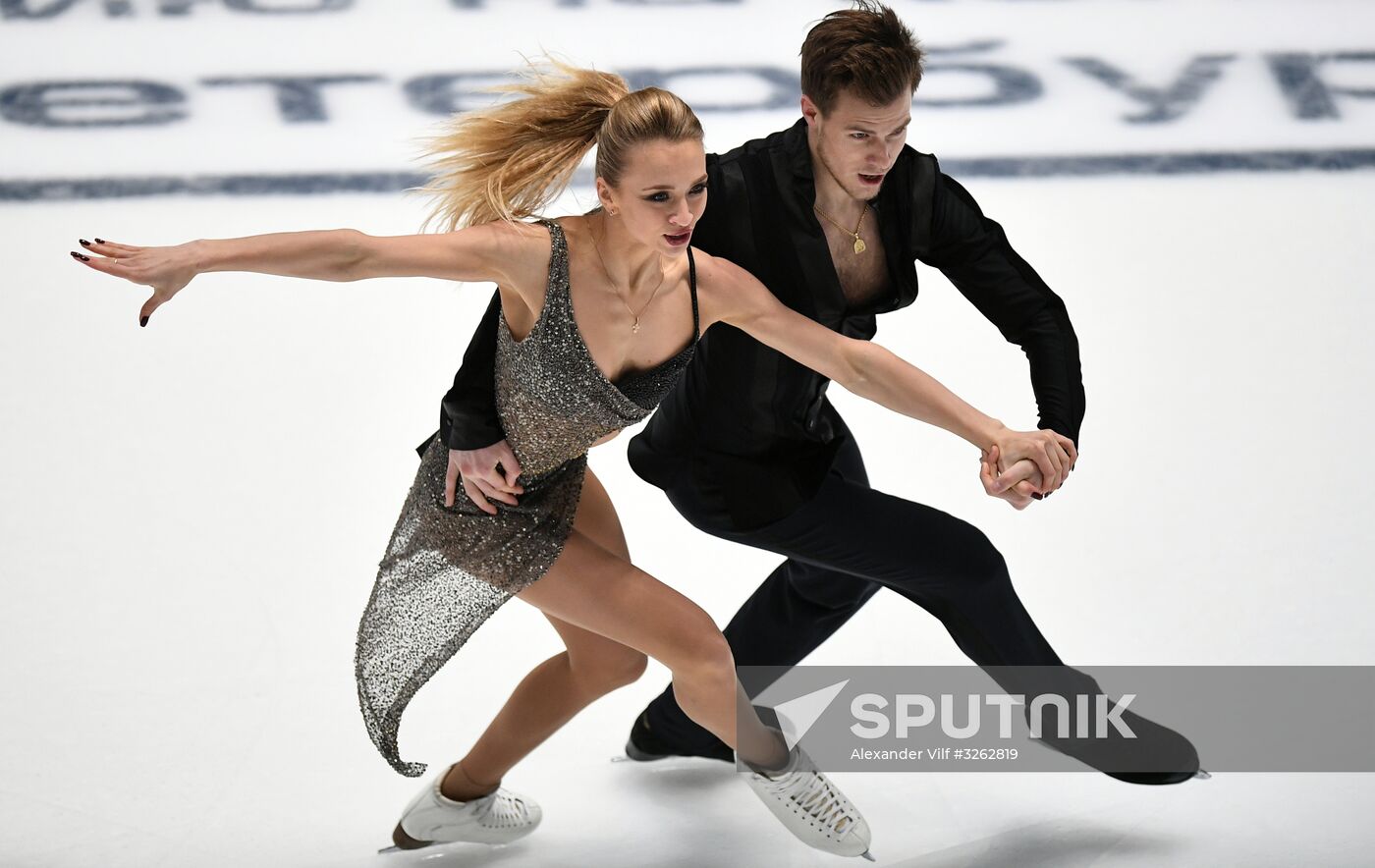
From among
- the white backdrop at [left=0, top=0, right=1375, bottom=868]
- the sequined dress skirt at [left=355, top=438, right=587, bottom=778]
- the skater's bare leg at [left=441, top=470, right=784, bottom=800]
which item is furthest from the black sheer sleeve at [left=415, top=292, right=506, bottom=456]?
the white backdrop at [left=0, top=0, right=1375, bottom=868]

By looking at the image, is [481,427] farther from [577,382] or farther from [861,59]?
[861,59]

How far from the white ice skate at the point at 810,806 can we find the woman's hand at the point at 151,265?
1.30 meters

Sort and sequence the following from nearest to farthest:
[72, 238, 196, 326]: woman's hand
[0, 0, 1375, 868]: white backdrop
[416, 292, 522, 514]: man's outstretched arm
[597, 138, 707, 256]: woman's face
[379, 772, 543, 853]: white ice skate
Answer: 1. [72, 238, 196, 326]: woman's hand
2. [597, 138, 707, 256]: woman's face
3. [416, 292, 522, 514]: man's outstretched arm
4. [379, 772, 543, 853]: white ice skate
5. [0, 0, 1375, 868]: white backdrop

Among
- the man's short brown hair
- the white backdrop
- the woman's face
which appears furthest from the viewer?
the white backdrop

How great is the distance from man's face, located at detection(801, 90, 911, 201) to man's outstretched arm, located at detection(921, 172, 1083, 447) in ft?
0.61

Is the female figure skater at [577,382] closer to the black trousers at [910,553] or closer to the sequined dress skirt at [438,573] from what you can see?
the sequined dress skirt at [438,573]

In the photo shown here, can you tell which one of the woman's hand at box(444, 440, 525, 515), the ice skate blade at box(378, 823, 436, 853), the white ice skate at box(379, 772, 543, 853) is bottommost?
the ice skate blade at box(378, 823, 436, 853)

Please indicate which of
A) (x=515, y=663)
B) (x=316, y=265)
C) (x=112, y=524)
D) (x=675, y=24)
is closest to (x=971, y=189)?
(x=675, y=24)

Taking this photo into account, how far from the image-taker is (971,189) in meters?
4.98

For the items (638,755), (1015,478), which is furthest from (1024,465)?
(638,755)

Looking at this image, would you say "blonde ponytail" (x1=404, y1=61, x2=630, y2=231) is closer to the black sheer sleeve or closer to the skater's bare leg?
the black sheer sleeve

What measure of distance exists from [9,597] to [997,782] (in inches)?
83.2

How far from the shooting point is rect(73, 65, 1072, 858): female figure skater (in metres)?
2.40

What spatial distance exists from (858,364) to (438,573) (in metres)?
0.80
